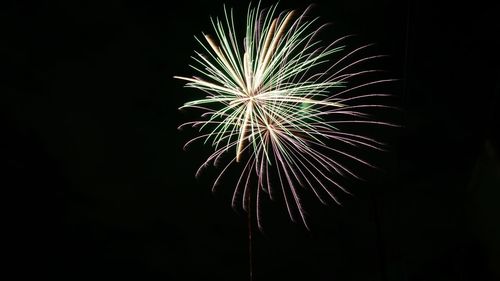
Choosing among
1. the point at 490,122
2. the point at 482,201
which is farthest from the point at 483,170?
the point at 490,122

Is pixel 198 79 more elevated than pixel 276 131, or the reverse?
pixel 198 79

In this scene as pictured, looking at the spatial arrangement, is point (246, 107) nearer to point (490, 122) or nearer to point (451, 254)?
point (490, 122)

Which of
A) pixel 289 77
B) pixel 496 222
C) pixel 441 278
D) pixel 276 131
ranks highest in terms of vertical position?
pixel 289 77

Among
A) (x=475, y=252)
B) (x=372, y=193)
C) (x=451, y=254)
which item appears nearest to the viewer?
(x=372, y=193)

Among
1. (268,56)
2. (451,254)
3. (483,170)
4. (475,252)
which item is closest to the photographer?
(268,56)

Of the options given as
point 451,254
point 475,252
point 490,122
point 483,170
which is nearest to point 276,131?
point 490,122

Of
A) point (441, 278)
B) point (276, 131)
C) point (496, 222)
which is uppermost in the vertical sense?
point (276, 131)

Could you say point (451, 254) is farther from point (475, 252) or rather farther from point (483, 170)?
point (483, 170)

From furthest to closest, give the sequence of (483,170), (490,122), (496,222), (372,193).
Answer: (496,222) < (483,170) < (490,122) < (372,193)

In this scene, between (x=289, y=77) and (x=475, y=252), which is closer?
(x=289, y=77)
